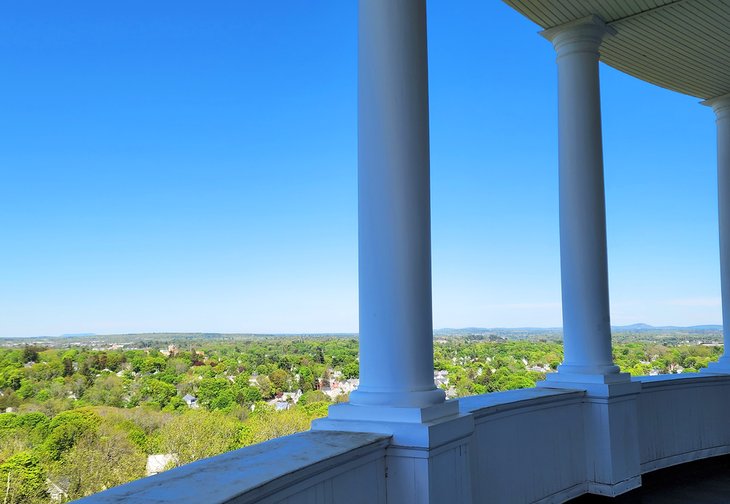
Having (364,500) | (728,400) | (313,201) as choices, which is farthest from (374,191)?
(313,201)

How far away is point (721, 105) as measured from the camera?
15742 mm

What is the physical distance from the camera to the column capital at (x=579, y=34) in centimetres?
1121

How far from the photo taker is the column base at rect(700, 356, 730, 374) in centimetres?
1512

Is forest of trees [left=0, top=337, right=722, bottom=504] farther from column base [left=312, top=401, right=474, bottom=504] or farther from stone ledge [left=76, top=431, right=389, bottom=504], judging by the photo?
stone ledge [left=76, top=431, right=389, bottom=504]

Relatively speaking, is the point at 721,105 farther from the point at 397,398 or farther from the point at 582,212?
the point at 397,398

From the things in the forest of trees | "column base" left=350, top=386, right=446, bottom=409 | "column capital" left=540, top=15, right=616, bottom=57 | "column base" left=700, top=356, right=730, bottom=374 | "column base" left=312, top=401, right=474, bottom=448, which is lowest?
the forest of trees

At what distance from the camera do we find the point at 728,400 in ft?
48.1

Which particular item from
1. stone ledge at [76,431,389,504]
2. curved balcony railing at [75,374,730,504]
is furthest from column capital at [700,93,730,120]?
stone ledge at [76,431,389,504]

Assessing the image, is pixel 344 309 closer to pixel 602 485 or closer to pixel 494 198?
pixel 494 198

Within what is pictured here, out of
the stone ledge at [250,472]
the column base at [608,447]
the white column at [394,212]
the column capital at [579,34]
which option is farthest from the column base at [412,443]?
the column capital at [579,34]

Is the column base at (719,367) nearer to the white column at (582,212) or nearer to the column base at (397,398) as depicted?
the white column at (582,212)

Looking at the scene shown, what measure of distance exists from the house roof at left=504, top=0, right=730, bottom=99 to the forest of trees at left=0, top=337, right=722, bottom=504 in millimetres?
8445

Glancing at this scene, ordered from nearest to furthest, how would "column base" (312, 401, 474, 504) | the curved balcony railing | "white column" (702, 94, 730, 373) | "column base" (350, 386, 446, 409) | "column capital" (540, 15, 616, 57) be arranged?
the curved balcony railing → "column base" (312, 401, 474, 504) → "column base" (350, 386, 446, 409) → "column capital" (540, 15, 616, 57) → "white column" (702, 94, 730, 373)

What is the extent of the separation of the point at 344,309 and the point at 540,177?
35408 millimetres
